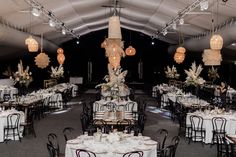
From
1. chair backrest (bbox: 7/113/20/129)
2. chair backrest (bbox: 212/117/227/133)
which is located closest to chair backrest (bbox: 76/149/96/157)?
chair backrest (bbox: 7/113/20/129)

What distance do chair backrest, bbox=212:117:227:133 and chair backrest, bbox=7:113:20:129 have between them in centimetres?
578

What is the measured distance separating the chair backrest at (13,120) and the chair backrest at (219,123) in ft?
19.0

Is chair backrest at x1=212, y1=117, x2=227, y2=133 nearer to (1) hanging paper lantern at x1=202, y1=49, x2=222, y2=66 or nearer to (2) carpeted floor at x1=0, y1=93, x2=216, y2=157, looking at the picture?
(2) carpeted floor at x1=0, y1=93, x2=216, y2=157

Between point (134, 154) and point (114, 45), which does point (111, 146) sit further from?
point (114, 45)

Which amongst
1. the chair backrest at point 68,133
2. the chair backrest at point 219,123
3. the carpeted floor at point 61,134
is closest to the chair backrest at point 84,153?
the chair backrest at point 68,133

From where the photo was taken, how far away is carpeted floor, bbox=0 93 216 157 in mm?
9727

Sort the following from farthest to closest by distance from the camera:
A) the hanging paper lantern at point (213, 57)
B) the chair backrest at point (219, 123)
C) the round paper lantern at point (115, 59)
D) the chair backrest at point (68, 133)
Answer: the hanging paper lantern at point (213, 57) → the round paper lantern at point (115, 59) → the chair backrest at point (219, 123) → the chair backrest at point (68, 133)

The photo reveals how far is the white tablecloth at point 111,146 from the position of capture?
21.9 ft

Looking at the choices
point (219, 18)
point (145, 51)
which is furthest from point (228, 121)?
point (145, 51)

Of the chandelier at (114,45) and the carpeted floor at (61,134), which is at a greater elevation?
the chandelier at (114,45)

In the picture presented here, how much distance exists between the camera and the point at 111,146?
6.98m

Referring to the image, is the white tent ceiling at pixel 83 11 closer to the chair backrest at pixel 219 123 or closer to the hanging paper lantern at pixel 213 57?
the hanging paper lantern at pixel 213 57

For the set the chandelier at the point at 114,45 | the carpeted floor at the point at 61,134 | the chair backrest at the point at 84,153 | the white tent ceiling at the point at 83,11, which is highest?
the white tent ceiling at the point at 83,11

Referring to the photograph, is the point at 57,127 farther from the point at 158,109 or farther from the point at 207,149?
the point at 158,109
